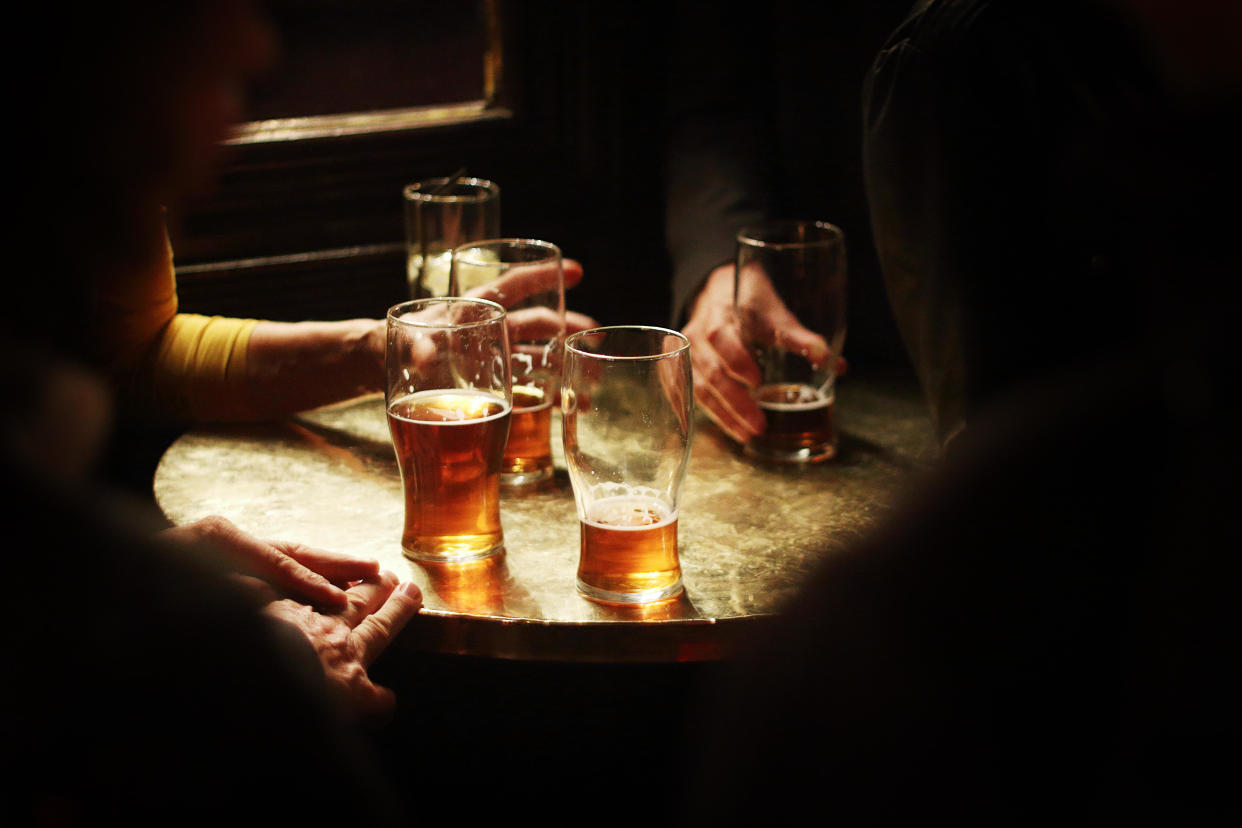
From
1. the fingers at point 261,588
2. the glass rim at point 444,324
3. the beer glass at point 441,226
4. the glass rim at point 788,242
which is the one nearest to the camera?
the fingers at point 261,588

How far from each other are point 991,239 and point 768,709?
2.67 ft

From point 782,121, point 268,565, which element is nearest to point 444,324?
point 268,565

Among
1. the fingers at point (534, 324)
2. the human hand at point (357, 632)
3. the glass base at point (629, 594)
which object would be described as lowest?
the human hand at point (357, 632)

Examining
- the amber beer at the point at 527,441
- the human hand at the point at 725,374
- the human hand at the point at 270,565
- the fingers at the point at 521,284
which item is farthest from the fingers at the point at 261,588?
the human hand at the point at 725,374

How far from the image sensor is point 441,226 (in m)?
1.85

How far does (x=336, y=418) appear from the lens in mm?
1758

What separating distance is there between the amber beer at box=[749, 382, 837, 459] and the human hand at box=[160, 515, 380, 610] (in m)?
0.62

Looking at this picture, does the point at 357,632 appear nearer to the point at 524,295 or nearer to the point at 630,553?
the point at 630,553

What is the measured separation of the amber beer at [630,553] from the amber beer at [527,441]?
310mm

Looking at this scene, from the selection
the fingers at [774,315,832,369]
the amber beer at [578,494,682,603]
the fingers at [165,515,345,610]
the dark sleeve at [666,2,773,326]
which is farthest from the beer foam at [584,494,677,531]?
the dark sleeve at [666,2,773,326]

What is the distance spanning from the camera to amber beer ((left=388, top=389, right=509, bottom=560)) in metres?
1.27

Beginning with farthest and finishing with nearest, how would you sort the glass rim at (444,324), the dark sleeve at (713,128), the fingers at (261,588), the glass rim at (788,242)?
the dark sleeve at (713,128) → the glass rim at (788,242) → the glass rim at (444,324) → the fingers at (261,588)

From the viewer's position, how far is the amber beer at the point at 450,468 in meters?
1.27

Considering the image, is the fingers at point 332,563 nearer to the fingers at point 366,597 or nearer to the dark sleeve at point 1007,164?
the fingers at point 366,597
